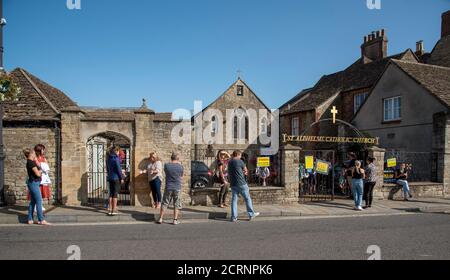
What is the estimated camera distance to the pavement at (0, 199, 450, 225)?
323 inches

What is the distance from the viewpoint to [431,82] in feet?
51.8

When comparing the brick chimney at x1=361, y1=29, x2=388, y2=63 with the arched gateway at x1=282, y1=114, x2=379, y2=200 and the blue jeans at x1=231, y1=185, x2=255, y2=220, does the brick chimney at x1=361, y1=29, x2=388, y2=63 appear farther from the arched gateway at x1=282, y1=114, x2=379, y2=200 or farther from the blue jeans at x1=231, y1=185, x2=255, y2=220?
the blue jeans at x1=231, y1=185, x2=255, y2=220

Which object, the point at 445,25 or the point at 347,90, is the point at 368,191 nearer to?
the point at 347,90

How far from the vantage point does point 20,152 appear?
1003 centimetres

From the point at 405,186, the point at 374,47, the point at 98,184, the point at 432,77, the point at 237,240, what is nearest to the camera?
the point at 237,240

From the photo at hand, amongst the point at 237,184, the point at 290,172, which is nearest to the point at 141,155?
the point at 237,184

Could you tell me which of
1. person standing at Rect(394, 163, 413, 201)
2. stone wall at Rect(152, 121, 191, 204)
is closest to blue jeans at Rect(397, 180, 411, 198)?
person standing at Rect(394, 163, 413, 201)

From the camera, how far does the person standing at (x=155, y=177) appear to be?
947cm

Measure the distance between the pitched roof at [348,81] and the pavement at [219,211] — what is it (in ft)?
43.7

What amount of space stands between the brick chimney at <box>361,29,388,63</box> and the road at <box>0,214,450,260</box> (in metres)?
21.6

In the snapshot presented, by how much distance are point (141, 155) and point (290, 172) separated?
5.36m
